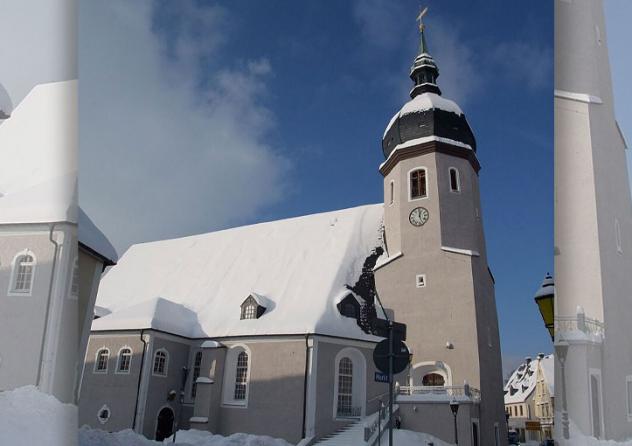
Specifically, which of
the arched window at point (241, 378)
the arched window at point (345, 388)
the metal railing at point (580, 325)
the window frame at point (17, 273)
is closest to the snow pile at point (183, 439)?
the arched window at point (241, 378)

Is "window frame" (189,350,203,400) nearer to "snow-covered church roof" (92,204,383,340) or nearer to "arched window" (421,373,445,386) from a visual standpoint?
"snow-covered church roof" (92,204,383,340)

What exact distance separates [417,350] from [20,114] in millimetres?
18716

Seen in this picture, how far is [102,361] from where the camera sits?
22.0 meters

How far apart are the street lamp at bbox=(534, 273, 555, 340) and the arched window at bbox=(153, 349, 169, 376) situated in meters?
20.9

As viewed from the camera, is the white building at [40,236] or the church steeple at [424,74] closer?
the white building at [40,236]

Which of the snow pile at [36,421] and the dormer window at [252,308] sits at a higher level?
the dormer window at [252,308]

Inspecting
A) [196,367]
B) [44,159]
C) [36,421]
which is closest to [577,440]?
[36,421]

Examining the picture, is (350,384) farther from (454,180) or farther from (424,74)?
(424,74)

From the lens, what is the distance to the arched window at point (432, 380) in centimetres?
1967

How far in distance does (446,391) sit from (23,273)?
17.4m

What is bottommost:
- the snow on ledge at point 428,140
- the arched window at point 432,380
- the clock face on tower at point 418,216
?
the arched window at point 432,380

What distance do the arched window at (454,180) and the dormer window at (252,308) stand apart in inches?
384

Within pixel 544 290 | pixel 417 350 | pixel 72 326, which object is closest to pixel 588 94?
pixel 544 290

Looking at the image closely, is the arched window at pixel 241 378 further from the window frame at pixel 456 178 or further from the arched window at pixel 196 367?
the window frame at pixel 456 178
